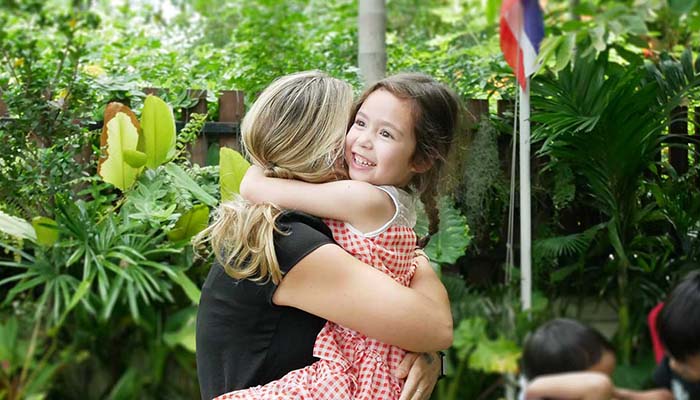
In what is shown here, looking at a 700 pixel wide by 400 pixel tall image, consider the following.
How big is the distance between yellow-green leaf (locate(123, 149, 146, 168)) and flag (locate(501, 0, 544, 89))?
4.93 ft

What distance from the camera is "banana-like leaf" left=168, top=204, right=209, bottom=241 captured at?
2631 millimetres

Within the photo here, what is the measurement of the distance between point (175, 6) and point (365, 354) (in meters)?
6.22

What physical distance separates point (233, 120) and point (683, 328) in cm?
242

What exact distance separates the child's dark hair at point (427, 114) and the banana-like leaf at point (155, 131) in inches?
42.3

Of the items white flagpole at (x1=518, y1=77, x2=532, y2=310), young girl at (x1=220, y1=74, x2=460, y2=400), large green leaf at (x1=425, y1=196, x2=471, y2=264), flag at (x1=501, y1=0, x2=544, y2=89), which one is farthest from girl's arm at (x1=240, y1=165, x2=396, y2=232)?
large green leaf at (x1=425, y1=196, x2=471, y2=264)

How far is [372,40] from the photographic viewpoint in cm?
388

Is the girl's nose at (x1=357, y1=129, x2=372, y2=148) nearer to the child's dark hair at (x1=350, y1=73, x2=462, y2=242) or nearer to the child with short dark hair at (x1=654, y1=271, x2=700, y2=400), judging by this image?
the child's dark hair at (x1=350, y1=73, x2=462, y2=242)

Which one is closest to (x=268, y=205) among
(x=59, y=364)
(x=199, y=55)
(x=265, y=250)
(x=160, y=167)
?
(x=265, y=250)

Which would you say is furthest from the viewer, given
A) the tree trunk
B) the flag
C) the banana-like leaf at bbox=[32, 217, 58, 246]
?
the tree trunk

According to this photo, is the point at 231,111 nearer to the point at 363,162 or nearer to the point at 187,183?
the point at 187,183

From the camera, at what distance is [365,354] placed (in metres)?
2.00

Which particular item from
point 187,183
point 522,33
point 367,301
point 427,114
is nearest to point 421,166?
point 427,114

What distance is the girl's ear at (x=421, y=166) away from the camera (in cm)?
213

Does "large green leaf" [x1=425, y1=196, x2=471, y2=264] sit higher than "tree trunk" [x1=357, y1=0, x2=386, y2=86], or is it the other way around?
"tree trunk" [x1=357, y1=0, x2=386, y2=86]
